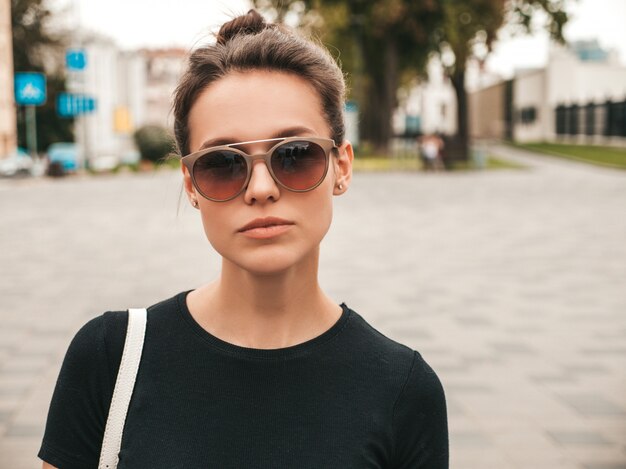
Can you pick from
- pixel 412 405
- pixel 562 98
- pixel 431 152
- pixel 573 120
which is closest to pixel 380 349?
pixel 412 405

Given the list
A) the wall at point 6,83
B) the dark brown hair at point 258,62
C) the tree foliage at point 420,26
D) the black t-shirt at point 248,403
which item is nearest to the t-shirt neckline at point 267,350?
the black t-shirt at point 248,403

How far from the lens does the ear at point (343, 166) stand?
1.82 m

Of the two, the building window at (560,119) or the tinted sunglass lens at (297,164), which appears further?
the building window at (560,119)

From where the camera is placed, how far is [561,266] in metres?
11.2

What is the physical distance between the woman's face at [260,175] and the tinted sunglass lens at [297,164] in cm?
2

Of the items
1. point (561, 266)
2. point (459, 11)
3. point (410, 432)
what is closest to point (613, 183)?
point (459, 11)

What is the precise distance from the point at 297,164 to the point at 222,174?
139 mm

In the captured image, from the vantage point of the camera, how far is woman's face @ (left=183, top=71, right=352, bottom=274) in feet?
5.26

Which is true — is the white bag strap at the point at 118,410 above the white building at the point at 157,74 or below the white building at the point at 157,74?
below

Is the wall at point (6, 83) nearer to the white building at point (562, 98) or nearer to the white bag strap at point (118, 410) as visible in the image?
the white building at point (562, 98)

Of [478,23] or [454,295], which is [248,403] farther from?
[478,23]

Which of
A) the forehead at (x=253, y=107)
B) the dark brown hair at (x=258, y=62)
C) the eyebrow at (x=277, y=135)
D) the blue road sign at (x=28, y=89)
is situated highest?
the blue road sign at (x=28, y=89)

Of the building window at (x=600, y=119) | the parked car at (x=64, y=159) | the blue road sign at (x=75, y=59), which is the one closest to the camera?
the blue road sign at (x=75, y=59)

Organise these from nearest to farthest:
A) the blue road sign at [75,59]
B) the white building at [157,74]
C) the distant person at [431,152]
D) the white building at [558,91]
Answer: the blue road sign at [75,59] < the distant person at [431,152] < the white building at [558,91] < the white building at [157,74]
